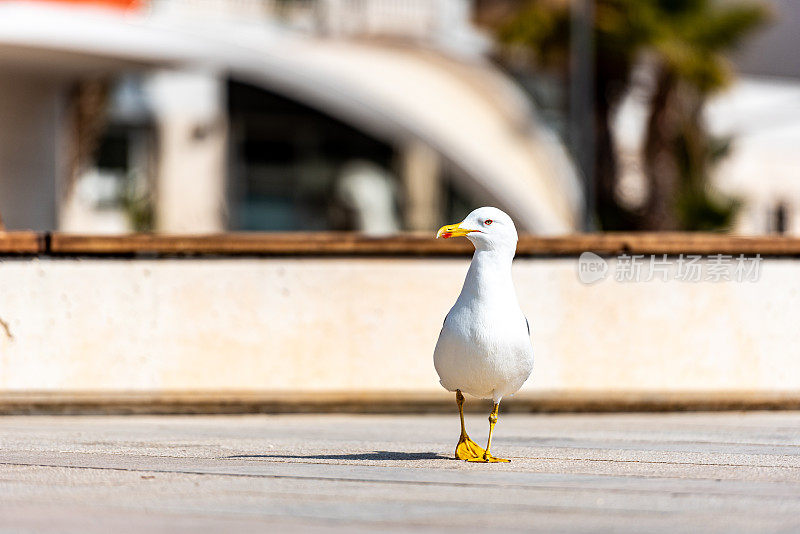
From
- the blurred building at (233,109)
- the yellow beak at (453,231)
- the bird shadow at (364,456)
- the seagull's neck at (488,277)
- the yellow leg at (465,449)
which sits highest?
the blurred building at (233,109)

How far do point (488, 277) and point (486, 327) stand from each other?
0.97ft

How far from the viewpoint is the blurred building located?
28922 millimetres

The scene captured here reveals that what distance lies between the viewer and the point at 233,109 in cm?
3728

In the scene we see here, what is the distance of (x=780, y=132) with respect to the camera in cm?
4931

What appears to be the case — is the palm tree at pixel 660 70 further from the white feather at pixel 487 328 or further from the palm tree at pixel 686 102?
the white feather at pixel 487 328

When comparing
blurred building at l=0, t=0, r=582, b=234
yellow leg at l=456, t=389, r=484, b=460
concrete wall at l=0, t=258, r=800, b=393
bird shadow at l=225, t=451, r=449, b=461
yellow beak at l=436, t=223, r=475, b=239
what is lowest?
bird shadow at l=225, t=451, r=449, b=461

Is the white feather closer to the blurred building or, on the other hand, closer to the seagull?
the seagull

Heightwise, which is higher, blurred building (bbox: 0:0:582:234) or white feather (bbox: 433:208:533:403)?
blurred building (bbox: 0:0:582:234)

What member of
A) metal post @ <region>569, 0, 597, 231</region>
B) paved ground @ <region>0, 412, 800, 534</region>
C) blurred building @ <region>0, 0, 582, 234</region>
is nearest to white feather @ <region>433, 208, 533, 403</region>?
paved ground @ <region>0, 412, 800, 534</region>

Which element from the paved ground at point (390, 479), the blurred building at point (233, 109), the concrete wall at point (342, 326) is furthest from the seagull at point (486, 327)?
the blurred building at point (233, 109)

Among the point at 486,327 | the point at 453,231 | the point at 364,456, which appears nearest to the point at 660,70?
the point at 364,456

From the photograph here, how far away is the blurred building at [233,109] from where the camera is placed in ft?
94.9

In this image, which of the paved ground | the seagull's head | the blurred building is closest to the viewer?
the paved ground

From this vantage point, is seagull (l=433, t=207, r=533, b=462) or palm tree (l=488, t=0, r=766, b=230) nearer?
seagull (l=433, t=207, r=533, b=462)
